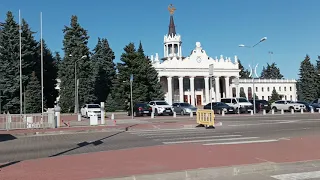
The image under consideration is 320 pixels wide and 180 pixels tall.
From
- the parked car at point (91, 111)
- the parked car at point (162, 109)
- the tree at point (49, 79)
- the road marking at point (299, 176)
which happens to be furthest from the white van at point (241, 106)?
the tree at point (49, 79)

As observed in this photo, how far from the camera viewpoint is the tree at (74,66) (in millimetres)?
64125

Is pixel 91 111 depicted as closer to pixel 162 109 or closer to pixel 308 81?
pixel 162 109

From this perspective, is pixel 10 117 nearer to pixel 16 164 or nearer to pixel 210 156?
pixel 16 164

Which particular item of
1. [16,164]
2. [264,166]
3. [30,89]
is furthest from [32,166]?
[30,89]

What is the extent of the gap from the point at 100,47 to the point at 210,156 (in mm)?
78807

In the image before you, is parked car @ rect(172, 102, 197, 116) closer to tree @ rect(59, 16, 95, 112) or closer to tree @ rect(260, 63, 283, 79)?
tree @ rect(59, 16, 95, 112)

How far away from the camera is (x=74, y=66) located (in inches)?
2539

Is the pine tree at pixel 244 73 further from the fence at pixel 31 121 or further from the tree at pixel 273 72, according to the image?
the fence at pixel 31 121

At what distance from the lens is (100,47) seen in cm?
8600

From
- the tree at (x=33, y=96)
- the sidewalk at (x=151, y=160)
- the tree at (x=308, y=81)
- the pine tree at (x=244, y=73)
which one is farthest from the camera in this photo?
the pine tree at (x=244, y=73)

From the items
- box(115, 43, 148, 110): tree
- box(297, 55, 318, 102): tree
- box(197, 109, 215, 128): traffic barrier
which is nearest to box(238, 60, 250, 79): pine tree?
box(297, 55, 318, 102): tree

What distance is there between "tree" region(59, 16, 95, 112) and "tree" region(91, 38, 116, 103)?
10.8 metres

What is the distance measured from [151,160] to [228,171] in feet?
7.75

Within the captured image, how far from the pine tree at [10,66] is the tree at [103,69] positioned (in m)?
20.9
